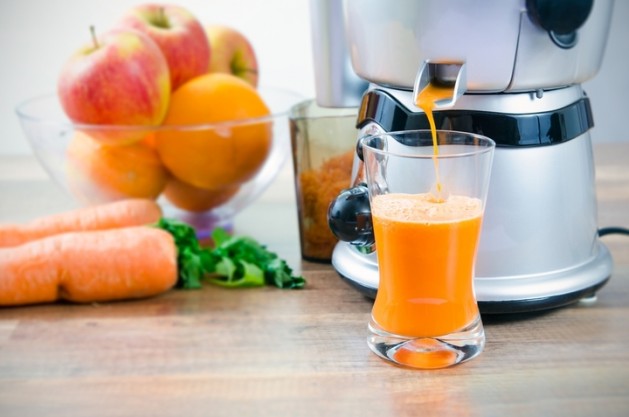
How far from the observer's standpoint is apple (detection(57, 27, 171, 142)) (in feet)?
3.54

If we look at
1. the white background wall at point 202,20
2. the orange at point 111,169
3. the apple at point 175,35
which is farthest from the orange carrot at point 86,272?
the white background wall at point 202,20

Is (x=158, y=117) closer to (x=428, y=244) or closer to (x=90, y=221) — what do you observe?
(x=90, y=221)

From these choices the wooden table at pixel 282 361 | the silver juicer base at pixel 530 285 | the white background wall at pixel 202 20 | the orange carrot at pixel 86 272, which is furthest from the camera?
the white background wall at pixel 202 20

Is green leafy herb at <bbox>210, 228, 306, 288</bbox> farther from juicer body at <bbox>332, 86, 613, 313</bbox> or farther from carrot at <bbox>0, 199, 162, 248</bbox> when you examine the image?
juicer body at <bbox>332, 86, 613, 313</bbox>

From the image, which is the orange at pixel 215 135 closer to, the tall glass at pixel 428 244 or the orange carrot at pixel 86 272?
the orange carrot at pixel 86 272

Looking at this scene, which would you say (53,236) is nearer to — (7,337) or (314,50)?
(7,337)

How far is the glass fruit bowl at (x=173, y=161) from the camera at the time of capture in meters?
1.11

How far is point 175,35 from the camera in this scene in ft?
3.83

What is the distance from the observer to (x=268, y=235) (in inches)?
46.5

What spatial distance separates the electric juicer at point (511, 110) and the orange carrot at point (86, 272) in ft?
0.75

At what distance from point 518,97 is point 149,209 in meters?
0.47

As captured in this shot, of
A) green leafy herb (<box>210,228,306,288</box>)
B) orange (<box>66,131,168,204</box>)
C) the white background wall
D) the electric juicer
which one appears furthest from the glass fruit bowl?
the white background wall

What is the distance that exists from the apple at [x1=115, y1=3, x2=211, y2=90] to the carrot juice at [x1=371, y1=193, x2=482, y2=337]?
0.47m

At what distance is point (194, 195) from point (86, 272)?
23cm
